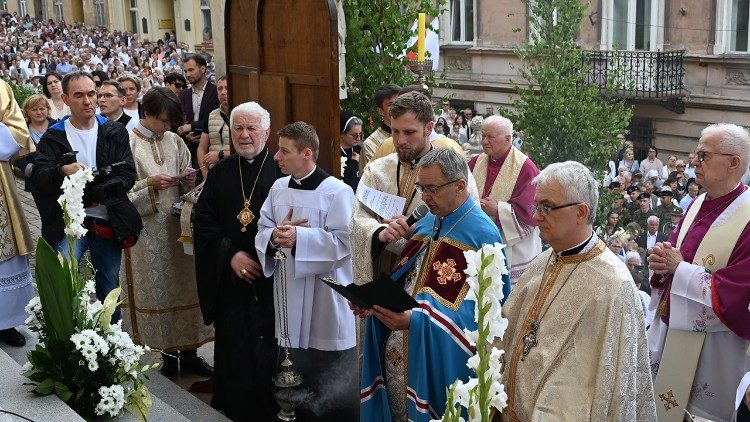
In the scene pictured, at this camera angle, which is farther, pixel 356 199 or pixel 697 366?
pixel 356 199

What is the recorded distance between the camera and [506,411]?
3623mm

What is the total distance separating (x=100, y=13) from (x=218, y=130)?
41409 millimetres

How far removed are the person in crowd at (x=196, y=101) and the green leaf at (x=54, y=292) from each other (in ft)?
10.8

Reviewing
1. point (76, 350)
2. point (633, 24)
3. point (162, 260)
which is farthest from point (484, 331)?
point (633, 24)

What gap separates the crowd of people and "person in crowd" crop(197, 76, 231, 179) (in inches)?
0.7

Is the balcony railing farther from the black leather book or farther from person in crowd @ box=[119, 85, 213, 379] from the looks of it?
the black leather book

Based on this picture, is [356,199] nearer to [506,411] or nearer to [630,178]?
[506,411]

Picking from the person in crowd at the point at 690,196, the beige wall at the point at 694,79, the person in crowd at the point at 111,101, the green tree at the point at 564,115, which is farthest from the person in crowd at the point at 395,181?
the beige wall at the point at 694,79

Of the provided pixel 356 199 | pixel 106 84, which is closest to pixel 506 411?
pixel 356 199

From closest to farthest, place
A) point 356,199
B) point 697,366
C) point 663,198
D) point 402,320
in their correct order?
point 402,320
point 697,366
point 356,199
point 663,198

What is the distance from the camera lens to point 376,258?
16.0 ft

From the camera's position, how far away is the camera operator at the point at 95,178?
19.5ft

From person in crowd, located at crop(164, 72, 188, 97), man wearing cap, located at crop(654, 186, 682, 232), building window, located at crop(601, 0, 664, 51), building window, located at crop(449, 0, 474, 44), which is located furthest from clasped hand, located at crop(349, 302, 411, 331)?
building window, located at crop(449, 0, 474, 44)

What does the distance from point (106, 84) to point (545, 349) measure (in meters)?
4.87
